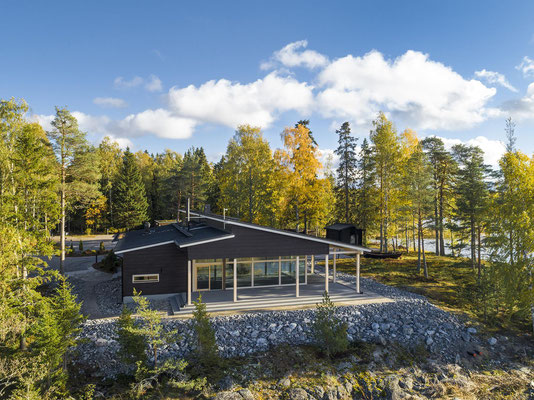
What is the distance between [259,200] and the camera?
29.7m

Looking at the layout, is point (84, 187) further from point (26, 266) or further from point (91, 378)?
point (91, 378)

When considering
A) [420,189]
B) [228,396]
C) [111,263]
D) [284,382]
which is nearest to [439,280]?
[420,189]

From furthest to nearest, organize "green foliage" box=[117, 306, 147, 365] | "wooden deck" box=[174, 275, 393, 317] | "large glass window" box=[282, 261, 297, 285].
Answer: "large glass window" box=[282, 261, 297, 285]
"wooden deck" box=[174, 275, 393, 317]
"green foliage" box=[117, 306, 147, 365]

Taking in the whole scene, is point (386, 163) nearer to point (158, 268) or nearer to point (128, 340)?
point (158, 268)

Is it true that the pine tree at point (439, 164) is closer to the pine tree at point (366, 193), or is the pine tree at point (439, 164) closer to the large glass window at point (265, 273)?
the pine tree at point (366, 193)

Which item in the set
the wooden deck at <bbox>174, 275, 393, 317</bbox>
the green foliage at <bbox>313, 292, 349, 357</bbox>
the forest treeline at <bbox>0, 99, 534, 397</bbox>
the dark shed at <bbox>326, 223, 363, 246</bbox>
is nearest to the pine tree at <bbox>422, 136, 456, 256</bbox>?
the forest treeline at <bbox>0, 99, 534, 397</bbox>

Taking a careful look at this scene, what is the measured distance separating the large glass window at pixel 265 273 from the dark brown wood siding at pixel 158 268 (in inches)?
159

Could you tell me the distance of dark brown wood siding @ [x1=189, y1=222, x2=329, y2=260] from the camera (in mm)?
14805

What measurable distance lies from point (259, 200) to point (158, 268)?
49.2 ft

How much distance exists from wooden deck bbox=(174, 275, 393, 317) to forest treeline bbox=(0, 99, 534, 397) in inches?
221

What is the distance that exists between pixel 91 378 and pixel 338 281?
47.4ft

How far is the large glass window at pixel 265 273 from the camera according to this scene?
17734 millimetres

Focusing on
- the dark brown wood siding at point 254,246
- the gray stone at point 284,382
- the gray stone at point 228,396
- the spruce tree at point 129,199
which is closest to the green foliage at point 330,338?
the gray stone at point 284,382

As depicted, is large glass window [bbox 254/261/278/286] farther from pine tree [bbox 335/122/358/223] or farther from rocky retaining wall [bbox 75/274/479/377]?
pine tree [bbox 335/122/358/223]
